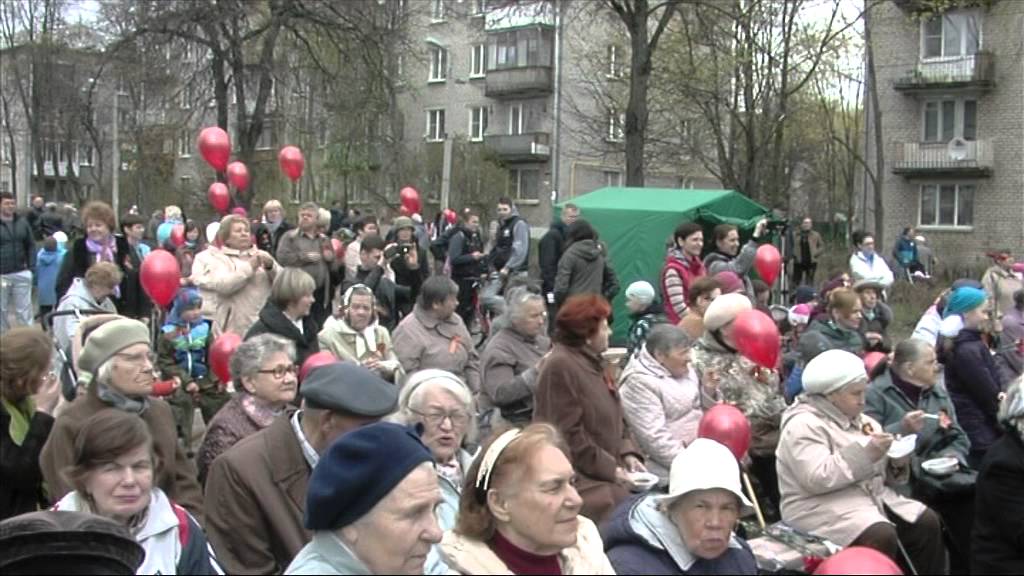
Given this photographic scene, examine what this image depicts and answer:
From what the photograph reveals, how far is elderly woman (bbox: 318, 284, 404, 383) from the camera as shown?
7590 millimetres

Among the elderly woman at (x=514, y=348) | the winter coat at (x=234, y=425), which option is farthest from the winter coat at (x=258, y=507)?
the elderly woman at (x=514, y=348)

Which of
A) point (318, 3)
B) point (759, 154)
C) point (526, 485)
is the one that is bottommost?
point (526, 485)

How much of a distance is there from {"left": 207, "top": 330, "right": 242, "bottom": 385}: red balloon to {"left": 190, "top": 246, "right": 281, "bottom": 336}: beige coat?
0.89 meters

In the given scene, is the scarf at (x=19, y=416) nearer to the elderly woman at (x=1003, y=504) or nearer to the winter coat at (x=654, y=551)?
the winter coat at (x=654, y=551)

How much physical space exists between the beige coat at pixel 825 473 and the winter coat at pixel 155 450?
8.84 ft

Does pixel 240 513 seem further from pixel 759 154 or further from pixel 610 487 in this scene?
pixel 759 154

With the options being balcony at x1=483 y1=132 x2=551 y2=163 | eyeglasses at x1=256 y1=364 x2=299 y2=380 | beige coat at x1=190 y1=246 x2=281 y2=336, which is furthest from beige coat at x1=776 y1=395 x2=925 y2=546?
balcony at x1=483 y1=132 x2=551 y2=163

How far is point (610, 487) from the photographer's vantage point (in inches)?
221

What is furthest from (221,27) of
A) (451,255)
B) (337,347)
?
(337,347)

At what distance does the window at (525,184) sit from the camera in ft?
160

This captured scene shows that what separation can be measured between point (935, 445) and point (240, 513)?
404cm

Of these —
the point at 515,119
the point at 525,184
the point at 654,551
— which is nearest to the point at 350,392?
the point at 654,551

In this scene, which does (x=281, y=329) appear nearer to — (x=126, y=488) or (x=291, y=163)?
(x=126, y=488)

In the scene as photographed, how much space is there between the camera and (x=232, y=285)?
9016 mm
